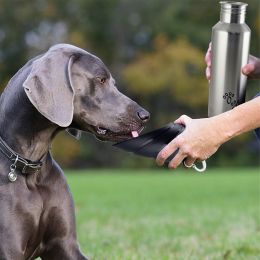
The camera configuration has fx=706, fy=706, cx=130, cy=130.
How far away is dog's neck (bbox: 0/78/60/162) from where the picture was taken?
3.83 metres

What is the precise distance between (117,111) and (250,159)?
109 ft

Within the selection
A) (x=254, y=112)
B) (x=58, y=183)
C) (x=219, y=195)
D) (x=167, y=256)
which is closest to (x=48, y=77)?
(x=58, y=183)

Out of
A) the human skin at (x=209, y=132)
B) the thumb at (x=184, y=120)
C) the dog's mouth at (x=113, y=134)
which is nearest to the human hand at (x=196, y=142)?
the human skin at (x=209, y=132)

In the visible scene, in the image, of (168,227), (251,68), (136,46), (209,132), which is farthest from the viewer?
(136,46)

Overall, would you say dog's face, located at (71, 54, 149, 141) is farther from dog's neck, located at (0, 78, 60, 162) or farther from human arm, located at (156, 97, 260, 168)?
human arm, located at (156, 97, 260, 168)

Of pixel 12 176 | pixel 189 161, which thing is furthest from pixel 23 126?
pixel 189 161

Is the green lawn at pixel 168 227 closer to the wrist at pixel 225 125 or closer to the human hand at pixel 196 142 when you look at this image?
the human hand at pixel 196 142

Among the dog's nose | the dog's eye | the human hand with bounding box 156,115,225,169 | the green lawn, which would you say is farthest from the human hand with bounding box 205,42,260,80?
the green lawn

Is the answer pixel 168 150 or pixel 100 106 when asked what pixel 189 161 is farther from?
pixel 100 106

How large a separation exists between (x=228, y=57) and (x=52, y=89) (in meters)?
0.97

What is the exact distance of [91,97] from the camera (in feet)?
12.7

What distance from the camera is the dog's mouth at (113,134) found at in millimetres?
3894

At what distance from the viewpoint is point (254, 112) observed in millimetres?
3680

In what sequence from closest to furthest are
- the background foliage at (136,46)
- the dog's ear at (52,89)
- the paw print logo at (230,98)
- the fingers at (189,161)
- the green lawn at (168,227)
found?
the dog's ear at (52,89)
the fingers at (189,161)
the paw print logo at (230,98)
the green lawn at (168,227)
the background foliage at (136,46)
